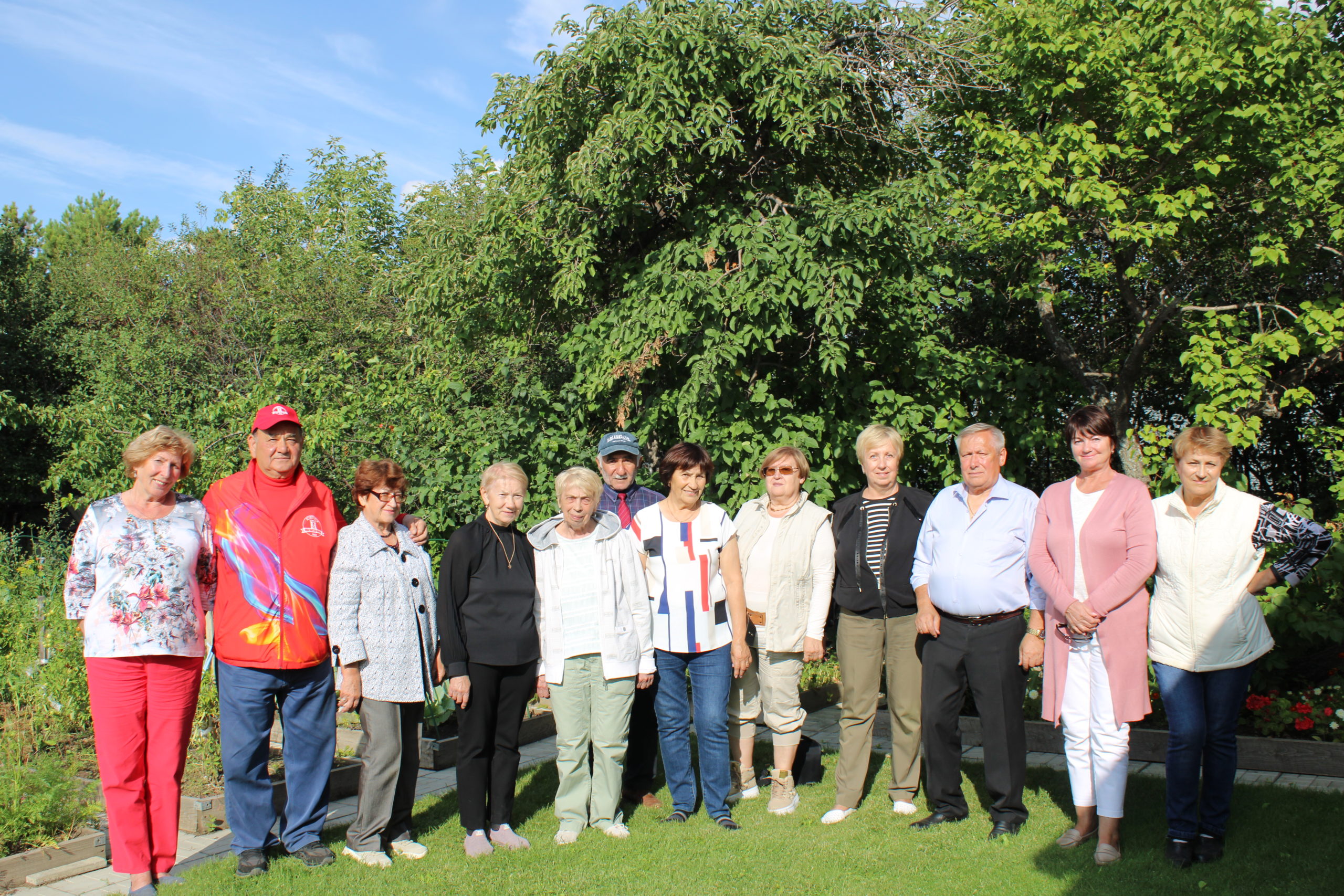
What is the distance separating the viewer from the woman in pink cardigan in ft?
12.5

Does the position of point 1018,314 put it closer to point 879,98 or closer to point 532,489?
point 879,98

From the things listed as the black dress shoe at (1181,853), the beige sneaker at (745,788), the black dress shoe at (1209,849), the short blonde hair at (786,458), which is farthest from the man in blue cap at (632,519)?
the black dress shoe at (1209,849)

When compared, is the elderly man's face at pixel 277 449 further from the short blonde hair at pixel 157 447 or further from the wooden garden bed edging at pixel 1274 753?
the wooden garden bed edging at pixel 1274 753

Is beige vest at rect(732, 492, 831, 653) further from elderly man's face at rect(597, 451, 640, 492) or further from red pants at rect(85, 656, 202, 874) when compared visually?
red pants at rect(85, 656, 202, 874)

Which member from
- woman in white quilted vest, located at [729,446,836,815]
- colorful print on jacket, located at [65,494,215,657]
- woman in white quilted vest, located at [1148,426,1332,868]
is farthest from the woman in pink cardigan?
colorful print on jacket, located at [65,494,215,657]

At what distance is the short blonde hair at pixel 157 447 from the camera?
3795mm

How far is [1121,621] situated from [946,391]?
5.02m

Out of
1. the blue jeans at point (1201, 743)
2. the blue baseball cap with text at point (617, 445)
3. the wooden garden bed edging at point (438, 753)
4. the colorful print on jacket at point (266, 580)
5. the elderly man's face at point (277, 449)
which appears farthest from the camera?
the wooden garden bed edging at point (438, 753)

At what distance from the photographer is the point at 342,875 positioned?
3824 mm

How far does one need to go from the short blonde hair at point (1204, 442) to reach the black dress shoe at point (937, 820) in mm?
1954

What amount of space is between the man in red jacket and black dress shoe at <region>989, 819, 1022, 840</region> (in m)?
2.94

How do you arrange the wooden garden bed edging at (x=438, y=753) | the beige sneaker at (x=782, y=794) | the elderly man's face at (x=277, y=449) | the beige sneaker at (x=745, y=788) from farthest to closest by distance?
the wooden garden bed edging at (x=438, y=753) → the beige sneaker at (x=745, y=788) → the beige sneaker at (x=782, y=794) → the elderly man's face at (x=277, y=449)

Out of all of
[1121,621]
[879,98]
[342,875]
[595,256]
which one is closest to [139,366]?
[595,256]

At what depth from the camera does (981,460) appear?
13.8ft
